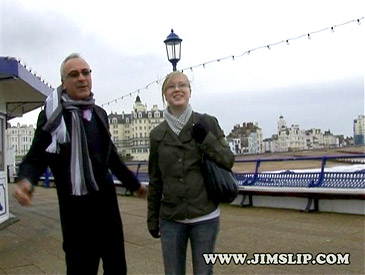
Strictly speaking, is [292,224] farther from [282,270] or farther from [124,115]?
[124,115]

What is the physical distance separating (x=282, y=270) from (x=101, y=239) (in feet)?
8.92

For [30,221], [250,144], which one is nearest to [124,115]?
[250,144]

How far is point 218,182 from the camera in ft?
9.82

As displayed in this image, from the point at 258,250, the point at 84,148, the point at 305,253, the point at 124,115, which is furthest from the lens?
the point at 124,115

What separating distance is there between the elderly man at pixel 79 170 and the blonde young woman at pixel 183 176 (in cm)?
34

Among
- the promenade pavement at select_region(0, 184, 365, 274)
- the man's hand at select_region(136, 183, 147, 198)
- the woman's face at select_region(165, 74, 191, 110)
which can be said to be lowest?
the promenade pavement at select_region(0, 184, 365, 274)

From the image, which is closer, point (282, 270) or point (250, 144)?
point (282, 270)

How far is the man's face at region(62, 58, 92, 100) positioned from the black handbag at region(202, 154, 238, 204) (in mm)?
894

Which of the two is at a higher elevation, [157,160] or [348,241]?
[157,160]

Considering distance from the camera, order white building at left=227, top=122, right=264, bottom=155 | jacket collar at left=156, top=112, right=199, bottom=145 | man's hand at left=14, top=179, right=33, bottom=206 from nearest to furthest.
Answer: man's hand at left=14, top=179, right=33, bottom=206, jacket collar at left=156, top=112, right=199, bottom=145, white building at left=227, top=122, right=264, bottom=155

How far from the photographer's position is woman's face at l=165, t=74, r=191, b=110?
3.12 metres

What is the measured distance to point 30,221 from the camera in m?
9.96

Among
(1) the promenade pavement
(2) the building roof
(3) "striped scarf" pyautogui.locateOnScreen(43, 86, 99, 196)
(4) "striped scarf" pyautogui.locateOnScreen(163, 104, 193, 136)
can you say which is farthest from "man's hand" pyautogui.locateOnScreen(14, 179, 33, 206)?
(2) the building roof

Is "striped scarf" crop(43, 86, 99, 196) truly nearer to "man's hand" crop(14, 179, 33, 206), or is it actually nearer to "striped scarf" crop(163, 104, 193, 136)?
"man's hand" crop(14, 179, 33, 206)
